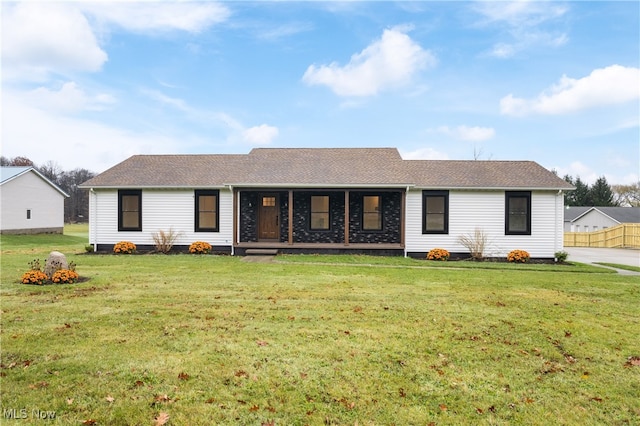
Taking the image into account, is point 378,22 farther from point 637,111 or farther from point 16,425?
point 16,425

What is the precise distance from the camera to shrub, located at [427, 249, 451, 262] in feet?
47.0

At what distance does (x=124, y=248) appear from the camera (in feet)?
49.1

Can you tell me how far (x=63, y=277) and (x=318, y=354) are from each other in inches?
282

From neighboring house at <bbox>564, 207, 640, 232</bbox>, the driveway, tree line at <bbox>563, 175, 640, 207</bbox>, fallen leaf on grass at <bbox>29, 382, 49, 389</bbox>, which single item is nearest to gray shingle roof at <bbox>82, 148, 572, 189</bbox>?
the driveway

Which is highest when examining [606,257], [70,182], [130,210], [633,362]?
[70,182]

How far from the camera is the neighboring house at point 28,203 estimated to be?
81.5ft

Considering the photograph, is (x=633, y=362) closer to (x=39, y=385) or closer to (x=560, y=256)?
(x=39, y=385)

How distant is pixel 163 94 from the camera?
23.0 metres

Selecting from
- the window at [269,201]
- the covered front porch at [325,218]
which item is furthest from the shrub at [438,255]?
the window at [269,201]

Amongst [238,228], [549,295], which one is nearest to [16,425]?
[549,295]

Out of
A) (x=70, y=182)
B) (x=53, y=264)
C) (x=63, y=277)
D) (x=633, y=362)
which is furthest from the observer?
(x=70, y=182)

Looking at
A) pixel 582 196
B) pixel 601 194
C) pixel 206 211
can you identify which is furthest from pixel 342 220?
pixel 582 196

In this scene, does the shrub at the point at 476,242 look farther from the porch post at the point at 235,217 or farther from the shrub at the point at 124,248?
the shrub at the point at 124,248

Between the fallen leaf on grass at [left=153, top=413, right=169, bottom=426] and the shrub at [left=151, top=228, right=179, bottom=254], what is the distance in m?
A: 13.3
